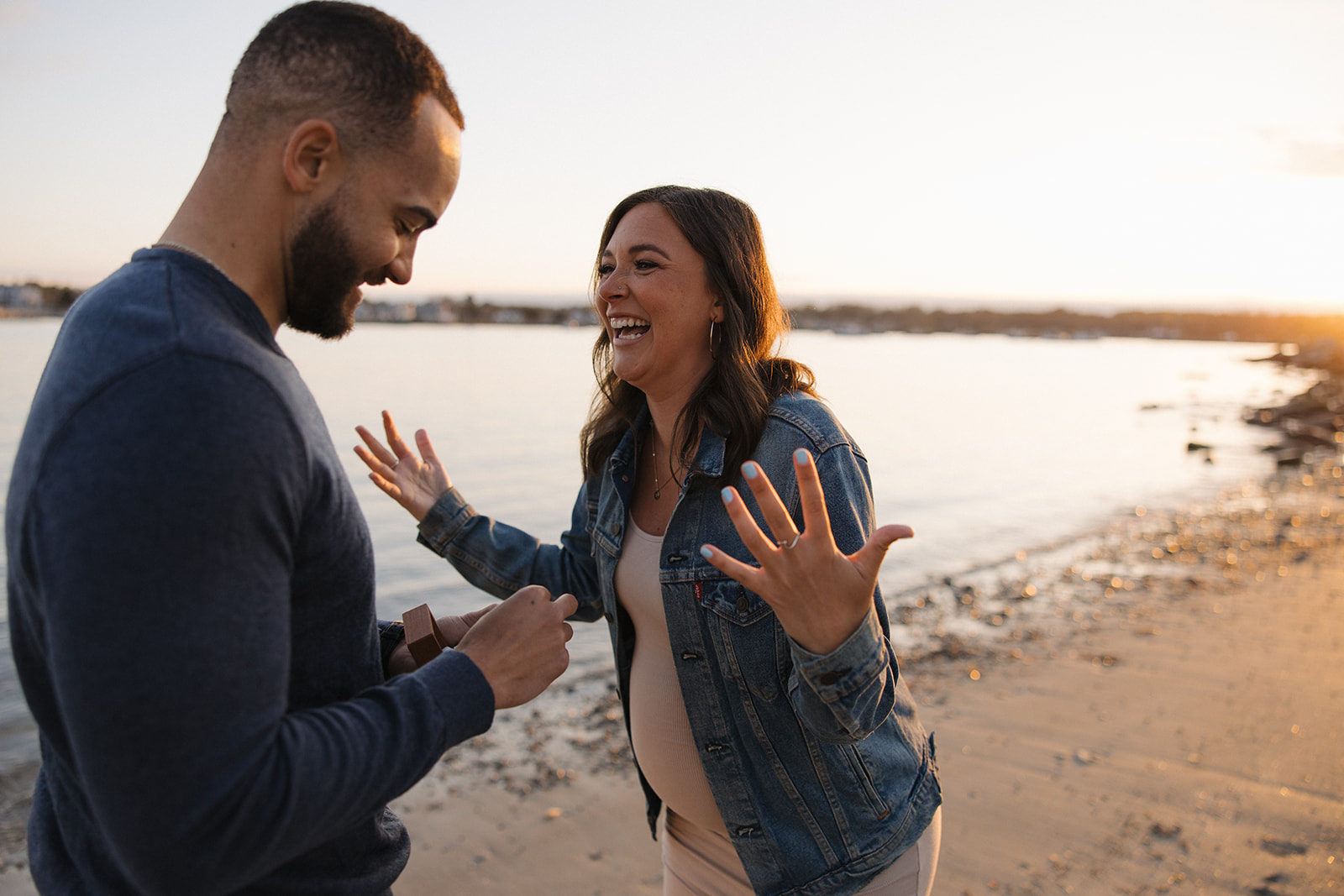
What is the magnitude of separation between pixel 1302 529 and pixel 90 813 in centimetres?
1451

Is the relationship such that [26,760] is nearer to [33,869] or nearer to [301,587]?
[33,869]

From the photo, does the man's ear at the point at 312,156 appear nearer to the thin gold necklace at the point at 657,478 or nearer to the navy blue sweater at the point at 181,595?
the navy blue sweater at the point at 181,595

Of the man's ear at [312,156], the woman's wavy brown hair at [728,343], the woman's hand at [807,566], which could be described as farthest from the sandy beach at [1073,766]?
the man's ear at [312,156]

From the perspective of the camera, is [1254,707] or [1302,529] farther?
[1302,529]

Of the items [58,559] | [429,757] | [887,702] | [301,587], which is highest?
[58,559]

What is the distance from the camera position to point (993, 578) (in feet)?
34.0

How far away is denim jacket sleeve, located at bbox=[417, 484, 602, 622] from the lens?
2830mm

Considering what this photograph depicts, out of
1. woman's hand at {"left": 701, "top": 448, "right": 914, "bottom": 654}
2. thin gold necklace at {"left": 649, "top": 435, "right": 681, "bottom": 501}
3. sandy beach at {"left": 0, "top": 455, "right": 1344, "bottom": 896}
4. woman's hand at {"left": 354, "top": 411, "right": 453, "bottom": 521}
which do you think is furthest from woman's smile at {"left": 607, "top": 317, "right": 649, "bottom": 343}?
sandy beach at {"left": 0, "top": 455, "right": 1344, "bottom": 896}

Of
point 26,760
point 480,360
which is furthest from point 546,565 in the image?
point 480,360

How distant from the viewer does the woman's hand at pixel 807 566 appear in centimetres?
163

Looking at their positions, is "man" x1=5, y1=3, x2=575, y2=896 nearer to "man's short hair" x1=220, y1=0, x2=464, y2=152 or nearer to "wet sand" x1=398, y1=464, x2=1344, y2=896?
"man's short hair" x1=220, y1=0, x2=464, y2=152

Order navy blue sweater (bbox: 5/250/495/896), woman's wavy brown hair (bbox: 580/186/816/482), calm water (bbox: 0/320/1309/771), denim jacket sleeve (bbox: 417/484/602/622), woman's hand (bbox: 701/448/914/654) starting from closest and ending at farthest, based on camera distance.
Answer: navy blue sweater (bbox: 5/250/495/896), woman's hand (bbox: 701/448/914/654), woman's wavy brown hair (bbox: 580/186/816/482), denim jacket sleeve (bbox: 417/484/602/622), calm water (bbox: 0/320/1309/771)

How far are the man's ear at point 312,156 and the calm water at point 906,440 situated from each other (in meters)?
1.88

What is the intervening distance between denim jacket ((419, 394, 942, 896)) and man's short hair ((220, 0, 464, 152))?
1.27 metres
